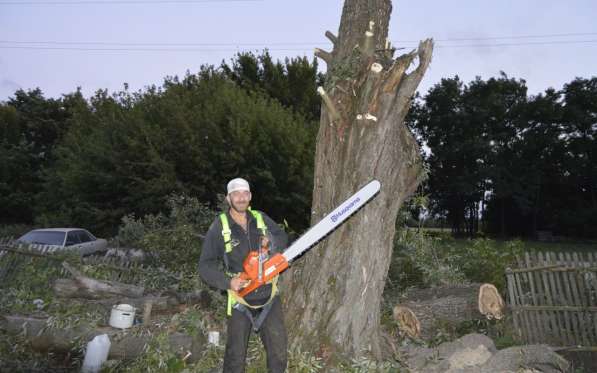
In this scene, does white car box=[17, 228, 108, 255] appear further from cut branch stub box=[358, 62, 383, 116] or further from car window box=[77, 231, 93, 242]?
cut branch stub box=[358, 62, 383, 116]

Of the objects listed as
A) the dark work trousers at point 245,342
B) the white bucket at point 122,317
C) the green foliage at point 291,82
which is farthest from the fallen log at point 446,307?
the green foliage at point 291,82

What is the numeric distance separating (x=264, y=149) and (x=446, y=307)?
11.9 metres

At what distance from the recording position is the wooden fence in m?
6.07

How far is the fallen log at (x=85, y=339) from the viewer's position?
16.2 feet

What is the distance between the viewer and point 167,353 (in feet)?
15.7

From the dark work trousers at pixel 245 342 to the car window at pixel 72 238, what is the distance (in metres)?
10.9

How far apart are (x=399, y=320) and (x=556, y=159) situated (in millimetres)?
35094

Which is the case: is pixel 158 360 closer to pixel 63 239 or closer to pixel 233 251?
pixel 233 251

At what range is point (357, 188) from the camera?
4625mm

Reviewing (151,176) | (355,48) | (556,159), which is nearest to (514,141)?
(556,159)

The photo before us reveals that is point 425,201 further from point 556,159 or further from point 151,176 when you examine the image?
point 556,159

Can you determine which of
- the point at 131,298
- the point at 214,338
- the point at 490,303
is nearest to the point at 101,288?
the point at 131,298

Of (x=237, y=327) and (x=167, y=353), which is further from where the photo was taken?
(x=167, y=353)

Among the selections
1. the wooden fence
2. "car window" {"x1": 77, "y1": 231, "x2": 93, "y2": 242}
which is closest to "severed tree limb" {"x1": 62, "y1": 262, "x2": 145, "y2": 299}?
the wooden fence
